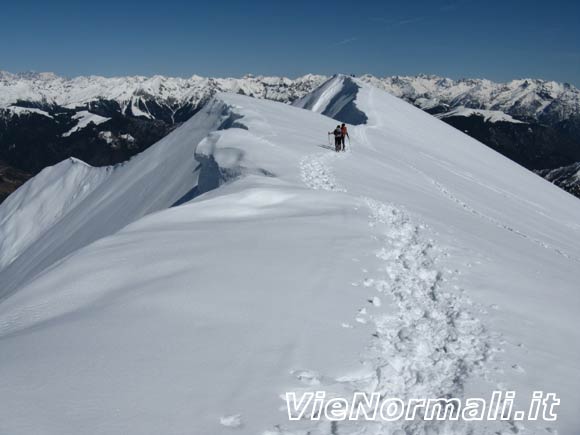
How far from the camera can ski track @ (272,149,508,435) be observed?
6.15m

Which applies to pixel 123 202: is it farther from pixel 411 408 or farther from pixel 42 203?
pixel 42 203

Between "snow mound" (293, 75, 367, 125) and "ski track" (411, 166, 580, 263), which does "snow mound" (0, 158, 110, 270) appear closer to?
"snow mound" (293, 75, 367, 125)

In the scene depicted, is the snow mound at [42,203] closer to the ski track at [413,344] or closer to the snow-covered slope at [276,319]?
the snow-covered slope at [276,319]

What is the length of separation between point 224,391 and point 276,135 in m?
26.3

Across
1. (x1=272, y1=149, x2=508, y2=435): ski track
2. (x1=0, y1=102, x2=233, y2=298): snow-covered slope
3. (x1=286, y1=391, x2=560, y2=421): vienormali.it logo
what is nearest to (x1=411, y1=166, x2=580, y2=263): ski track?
(x1=272, y1=149, x2=508, y2=435): ski track

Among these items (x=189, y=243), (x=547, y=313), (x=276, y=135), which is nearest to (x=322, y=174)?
(x=276, y=135)

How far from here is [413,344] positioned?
296 inches

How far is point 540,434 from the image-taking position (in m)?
5.51

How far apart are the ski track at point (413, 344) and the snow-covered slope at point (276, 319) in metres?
0.03

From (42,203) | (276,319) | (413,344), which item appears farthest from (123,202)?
(42,203)

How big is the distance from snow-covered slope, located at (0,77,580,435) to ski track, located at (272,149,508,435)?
0.03m

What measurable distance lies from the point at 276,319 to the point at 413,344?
238 centimetres

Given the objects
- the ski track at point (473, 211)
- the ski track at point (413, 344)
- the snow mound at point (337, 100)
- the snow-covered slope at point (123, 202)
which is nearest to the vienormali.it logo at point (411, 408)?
the ski track at point (413, 344)

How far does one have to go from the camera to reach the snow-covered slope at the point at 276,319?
5625 mm
